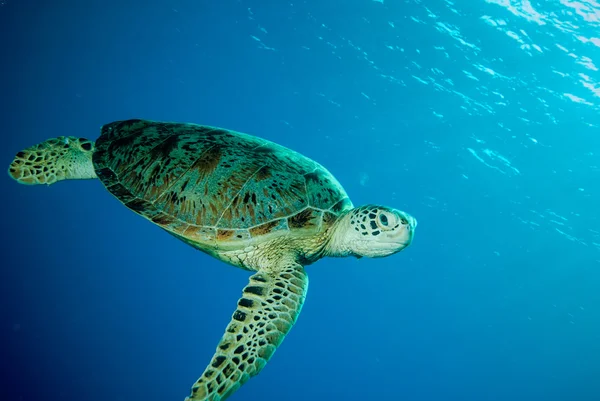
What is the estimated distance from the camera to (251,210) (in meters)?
3.40

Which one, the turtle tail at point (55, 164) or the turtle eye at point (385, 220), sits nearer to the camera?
the turtle eye at point (385, 220)

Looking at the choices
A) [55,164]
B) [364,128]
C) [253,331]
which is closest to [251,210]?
[253,331]

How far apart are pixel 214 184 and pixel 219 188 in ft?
0.25

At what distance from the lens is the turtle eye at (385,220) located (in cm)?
344

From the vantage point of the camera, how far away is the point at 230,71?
25234 millimetres

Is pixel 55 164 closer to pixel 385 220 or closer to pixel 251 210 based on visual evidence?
pixel 251 210

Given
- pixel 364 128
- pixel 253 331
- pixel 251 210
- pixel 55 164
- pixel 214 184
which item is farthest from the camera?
pixel 364 128

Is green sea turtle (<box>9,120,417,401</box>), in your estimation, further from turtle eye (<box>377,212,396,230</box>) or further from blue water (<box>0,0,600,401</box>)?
blue water (<box>0,0,600,401</box>)

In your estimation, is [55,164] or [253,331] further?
[55,164]

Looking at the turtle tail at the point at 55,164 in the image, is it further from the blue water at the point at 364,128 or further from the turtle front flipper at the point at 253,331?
the blue water at the point at 364,128

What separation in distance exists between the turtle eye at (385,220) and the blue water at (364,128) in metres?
12.5

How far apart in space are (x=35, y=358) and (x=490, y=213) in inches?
1220

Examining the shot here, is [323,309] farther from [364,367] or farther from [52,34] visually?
[52,34]

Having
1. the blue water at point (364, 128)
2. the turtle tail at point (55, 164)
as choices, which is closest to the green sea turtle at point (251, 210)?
the turtle tail at point (55, 164)
